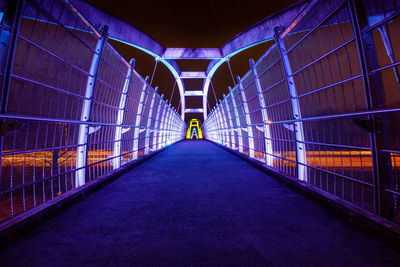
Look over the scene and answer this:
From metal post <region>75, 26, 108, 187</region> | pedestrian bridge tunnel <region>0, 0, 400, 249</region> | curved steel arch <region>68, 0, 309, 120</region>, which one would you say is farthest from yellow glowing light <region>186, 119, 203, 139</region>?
metal post <region>75, 26, 108, 187</region>

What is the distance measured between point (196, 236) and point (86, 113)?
3.36 m

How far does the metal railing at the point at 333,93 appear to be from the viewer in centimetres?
213

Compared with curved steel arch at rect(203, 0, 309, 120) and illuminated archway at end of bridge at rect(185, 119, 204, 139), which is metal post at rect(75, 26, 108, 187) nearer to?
curved steel arch at rect(203, 0, 309, 120)

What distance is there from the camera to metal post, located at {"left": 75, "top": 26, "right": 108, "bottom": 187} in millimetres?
3778

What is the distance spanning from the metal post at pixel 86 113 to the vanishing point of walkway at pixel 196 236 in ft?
3.20

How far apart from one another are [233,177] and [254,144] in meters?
3.25

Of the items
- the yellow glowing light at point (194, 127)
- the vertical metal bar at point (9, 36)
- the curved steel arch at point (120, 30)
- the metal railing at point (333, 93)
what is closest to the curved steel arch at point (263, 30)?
the metal railing at point (333, 93)

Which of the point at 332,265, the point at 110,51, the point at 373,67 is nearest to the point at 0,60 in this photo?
the point at 110,51

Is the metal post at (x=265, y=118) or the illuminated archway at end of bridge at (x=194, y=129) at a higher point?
the illuminated archway at end of bridge at (x=194, y=129)

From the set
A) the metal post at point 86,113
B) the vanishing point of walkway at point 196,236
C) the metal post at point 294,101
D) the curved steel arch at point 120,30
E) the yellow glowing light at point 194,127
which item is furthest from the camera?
the yellow glowing light at point 194,127

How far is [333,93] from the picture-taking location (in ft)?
10.2

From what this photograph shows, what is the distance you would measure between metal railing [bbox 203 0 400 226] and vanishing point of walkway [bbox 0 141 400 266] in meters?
0.68

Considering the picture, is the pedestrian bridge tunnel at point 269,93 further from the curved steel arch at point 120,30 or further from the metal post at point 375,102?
the curved steel arch at point 120,30

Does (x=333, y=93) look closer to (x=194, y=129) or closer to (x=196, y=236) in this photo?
(x=196, y=236)
